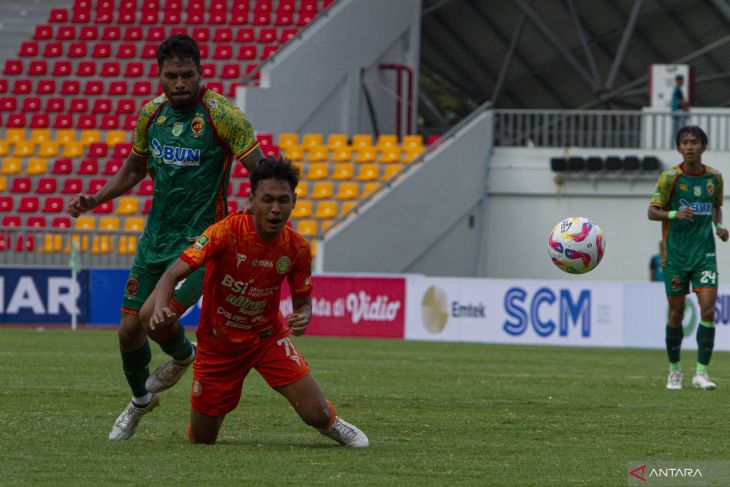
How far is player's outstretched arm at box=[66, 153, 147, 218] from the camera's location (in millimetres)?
8578

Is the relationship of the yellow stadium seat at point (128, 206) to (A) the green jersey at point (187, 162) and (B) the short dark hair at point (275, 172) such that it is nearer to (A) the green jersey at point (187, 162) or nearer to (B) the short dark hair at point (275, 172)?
(A) the green jersey at point (187, 162)

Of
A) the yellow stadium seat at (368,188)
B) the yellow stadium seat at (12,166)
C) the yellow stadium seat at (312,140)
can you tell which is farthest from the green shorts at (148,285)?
the yellow stadium seat at (12,166)

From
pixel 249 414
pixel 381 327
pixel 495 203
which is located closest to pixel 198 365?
pixel 249 414

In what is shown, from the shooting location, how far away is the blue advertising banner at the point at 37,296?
23.9 m

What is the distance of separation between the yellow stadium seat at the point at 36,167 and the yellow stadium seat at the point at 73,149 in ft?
1.90

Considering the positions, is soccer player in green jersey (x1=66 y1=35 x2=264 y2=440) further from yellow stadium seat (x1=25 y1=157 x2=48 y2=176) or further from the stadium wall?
yellow stadium seat (x1=25 y1=157 x2=48 y2=176)

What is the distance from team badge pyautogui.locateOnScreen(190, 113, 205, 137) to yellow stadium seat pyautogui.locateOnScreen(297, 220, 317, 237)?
19.2 metres

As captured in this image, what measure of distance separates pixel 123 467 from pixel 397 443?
1837 millimetres

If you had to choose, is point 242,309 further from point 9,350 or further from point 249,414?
point 9,350

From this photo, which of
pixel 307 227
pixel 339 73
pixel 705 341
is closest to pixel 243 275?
pixel 705 341

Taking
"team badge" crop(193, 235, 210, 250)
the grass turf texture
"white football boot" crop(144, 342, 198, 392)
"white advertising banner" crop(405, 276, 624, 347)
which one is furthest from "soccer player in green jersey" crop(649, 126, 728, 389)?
"white advertising banner" crop(405, 276, 624, 347)

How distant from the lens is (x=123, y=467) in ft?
22.2

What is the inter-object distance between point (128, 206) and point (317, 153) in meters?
4.37

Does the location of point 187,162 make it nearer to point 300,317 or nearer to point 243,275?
point 243,275
